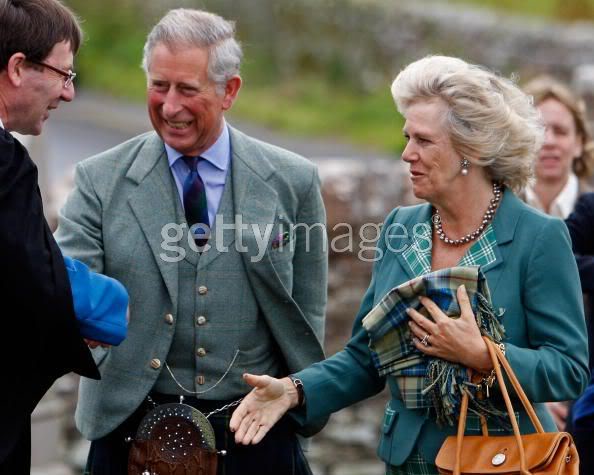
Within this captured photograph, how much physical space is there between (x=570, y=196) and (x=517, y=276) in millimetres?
1889

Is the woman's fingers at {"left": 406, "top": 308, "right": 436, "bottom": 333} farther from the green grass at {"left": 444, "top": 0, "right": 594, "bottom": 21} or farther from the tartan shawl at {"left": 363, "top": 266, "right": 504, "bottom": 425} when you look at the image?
the green grass at {"left": 444, "top": 0, "right": 594, "bottom": 21}

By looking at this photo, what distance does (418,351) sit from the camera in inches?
144

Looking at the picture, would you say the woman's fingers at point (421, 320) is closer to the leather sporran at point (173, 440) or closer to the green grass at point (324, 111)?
the leather sporran at point (173, 440)

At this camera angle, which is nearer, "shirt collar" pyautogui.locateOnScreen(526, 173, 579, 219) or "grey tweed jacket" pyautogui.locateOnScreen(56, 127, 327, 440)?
"grey tweed jacket" pyautogui.locateOnScreen(56, 127, 327, 440)

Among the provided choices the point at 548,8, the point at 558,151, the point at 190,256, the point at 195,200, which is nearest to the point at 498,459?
the point at 190,256

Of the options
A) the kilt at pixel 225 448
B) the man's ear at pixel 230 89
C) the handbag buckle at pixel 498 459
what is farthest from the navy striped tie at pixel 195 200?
the handbag buckle at pixel 498 459

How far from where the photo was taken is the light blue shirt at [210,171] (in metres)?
4.20

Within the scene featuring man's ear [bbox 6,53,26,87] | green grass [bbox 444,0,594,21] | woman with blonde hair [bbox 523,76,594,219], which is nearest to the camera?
man's ear [bbox 6,53,26,87]

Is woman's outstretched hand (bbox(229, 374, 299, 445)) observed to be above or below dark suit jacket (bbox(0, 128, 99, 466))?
below

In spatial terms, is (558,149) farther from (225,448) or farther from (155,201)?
(225,448)

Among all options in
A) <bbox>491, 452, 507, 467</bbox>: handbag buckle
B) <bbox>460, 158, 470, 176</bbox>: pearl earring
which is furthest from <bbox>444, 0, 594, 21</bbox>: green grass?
<bbox>491, 452, 507, 467</bbox>: handbag buckle

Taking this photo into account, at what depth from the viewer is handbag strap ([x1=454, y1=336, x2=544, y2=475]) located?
3.30 metres

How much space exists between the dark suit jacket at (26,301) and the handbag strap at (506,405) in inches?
42.0

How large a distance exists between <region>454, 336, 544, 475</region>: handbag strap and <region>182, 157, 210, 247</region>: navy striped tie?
1.11m
